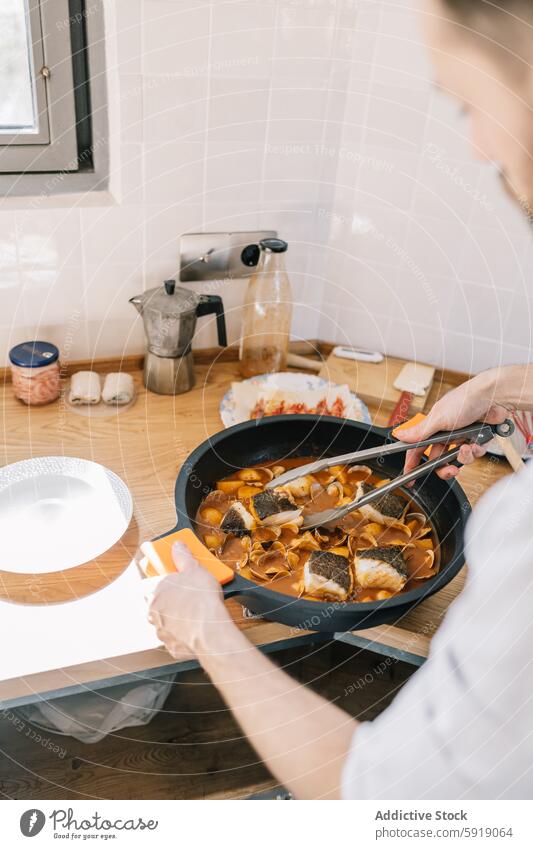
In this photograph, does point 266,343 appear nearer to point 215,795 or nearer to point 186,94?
point 186,94

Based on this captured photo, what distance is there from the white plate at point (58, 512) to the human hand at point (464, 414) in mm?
352

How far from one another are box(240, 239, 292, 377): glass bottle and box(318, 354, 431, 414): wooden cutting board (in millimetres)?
84

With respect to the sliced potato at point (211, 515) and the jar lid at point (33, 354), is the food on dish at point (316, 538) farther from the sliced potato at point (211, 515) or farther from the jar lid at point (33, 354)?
the jar lid at point (33, 354)

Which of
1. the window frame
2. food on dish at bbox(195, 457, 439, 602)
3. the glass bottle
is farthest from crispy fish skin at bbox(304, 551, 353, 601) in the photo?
the window frame

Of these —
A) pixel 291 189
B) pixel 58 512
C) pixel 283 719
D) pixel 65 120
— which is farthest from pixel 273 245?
pixel 283 719

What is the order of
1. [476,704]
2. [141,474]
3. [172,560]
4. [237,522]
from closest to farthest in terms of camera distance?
[476,704] < [172,560] < [237,522] < [141,474]

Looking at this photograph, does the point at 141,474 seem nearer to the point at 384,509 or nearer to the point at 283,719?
the point at 384,509

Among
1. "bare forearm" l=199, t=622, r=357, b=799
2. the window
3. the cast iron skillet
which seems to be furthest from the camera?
the window

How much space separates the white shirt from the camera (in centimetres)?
44

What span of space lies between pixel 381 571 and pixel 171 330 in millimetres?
469

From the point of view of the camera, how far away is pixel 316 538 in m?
0.81

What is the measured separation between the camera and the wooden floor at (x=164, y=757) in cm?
90

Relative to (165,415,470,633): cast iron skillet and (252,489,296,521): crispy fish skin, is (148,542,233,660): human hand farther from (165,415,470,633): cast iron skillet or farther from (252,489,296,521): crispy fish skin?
(252,489,296,521): crispy fish skin

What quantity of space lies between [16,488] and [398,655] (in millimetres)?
491
